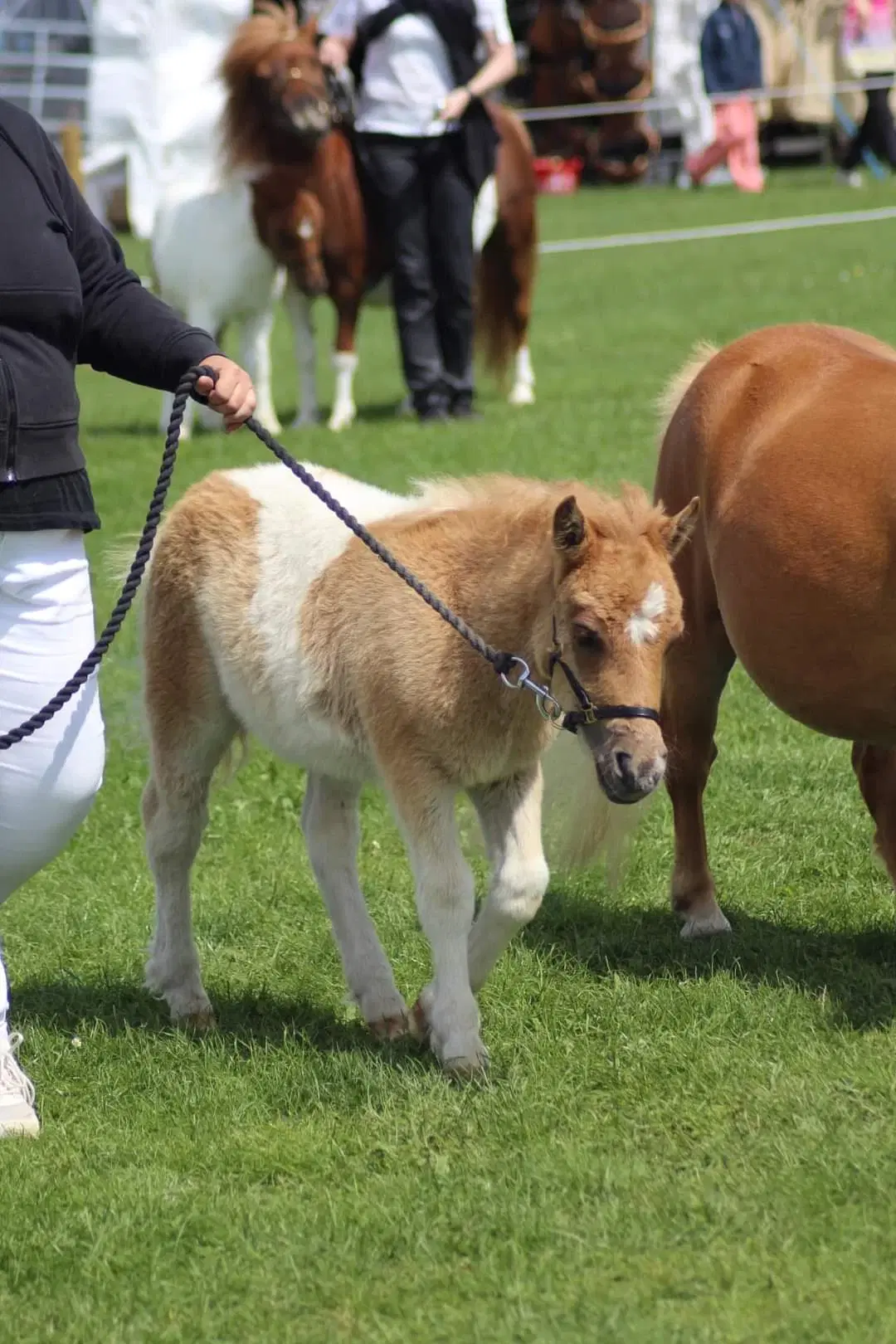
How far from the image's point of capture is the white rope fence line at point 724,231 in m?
21.4

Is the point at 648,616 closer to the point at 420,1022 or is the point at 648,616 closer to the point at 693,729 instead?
the point at 420,1022

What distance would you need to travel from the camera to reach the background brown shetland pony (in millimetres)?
12070

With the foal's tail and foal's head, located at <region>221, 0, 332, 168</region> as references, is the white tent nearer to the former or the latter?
foal's head, located at <region>221, 0, 332, 168</region>

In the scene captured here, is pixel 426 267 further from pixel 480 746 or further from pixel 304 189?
pixel 480 746

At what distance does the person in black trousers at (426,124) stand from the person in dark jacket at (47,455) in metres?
8.13

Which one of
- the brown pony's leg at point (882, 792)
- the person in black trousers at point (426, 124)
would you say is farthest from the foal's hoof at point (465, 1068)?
the person in black trousers at point (426, 124)

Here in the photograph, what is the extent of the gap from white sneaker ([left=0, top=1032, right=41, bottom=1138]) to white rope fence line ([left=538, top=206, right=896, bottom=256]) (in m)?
18.2

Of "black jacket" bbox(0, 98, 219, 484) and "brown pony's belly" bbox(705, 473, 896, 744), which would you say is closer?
"black jacket" bbox(0, 98, 219, 484)

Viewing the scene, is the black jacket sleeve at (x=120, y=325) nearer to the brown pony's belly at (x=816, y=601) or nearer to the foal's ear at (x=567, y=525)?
the foal's ear at (x=567, y=525)

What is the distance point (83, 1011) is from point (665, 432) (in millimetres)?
2257

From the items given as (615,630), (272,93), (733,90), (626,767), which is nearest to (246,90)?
(272,93)

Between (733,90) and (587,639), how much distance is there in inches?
993

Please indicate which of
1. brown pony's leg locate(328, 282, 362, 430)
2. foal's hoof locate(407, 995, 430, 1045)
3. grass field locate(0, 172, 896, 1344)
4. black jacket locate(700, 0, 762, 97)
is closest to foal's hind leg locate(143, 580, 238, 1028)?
grass field locate(0, 172, 896, 1344)

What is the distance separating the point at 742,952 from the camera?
4.87 metres
